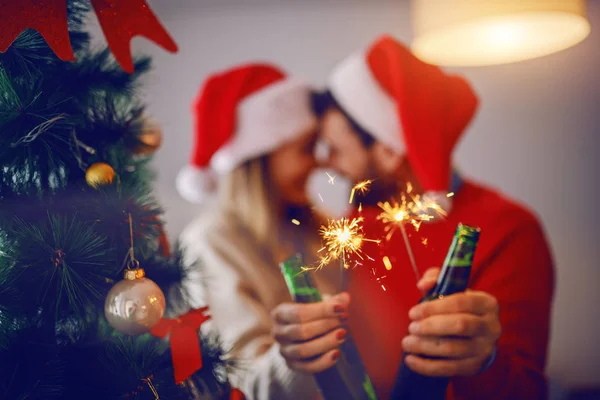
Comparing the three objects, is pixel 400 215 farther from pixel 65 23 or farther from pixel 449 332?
pixel 65 23

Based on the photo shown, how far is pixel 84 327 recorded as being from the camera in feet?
1.46

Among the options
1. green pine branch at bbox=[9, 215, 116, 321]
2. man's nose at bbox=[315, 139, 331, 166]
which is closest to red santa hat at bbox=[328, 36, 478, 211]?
man's nose at bbox=[315, 139, 331, 166]

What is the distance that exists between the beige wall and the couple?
0.26 metres

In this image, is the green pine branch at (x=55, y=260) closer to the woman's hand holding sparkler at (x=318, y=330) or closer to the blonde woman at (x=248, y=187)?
the woman's hand holding sparkler at (x=318, y=330)

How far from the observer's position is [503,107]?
1225 mm

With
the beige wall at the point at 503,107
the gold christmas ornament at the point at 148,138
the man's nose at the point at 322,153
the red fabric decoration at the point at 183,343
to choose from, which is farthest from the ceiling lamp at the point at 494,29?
the red fabric decoration at the point at 183,343

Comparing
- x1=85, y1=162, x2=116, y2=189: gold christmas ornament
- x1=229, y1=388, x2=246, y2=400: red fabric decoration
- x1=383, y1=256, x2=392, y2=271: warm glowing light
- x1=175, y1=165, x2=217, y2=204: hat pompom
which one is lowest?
x1=229, y1=388, x2=246, y2=400: red fabric decoration

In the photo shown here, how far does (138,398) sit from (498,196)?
0.64 metres

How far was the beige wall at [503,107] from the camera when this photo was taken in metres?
0.92

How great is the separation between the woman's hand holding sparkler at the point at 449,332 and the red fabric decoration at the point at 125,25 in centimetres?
42

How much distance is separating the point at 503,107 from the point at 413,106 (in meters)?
0.67

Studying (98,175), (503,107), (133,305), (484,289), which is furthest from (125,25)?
(503,107)

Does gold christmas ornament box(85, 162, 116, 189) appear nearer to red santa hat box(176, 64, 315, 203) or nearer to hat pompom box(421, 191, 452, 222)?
hat pompom box(421, 191, 452, 222)

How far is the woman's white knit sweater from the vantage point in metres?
0.58
